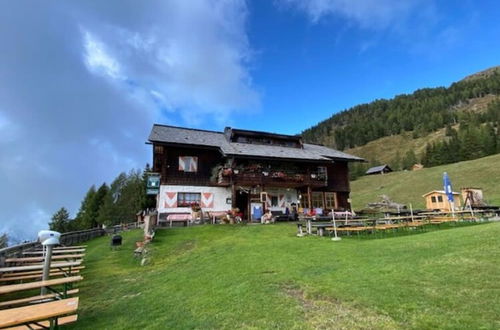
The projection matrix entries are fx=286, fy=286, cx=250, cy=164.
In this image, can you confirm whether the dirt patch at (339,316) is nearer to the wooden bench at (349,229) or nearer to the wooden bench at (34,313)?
the wooden bench at (34,313)

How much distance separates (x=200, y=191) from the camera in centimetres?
2444

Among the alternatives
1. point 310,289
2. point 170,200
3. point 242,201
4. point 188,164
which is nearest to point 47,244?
point 310,289

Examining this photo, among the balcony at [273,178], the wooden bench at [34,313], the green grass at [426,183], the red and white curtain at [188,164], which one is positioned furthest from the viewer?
the green grass at [426,183]

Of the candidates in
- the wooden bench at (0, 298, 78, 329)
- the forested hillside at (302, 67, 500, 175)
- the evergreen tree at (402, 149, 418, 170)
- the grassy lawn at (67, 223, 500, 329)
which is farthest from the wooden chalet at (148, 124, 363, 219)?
the forested hillside at (302, 67, 500, 175)

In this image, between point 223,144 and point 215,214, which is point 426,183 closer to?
point 223,144

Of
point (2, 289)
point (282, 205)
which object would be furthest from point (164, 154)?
point (2, 289)

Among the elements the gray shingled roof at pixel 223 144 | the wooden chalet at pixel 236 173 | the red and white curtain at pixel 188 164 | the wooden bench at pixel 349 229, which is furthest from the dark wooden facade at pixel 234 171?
the wooden bench at pixel 349 229

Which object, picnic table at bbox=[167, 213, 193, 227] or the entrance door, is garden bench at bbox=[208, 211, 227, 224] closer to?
picnic table at bbox=[167, 213, 193, 227]

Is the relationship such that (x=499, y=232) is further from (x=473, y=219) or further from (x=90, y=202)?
(x=90, y=202)

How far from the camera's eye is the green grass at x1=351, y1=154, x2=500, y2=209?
42.5m

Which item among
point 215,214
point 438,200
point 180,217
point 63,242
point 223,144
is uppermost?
point 223,144

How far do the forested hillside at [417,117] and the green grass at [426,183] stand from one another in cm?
3020

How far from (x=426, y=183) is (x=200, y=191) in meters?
44.3

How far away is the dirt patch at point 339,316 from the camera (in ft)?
13.7
